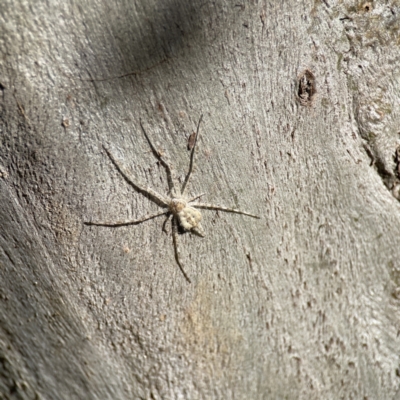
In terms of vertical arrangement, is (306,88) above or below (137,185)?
above

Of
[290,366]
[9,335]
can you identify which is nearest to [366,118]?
[290,366]

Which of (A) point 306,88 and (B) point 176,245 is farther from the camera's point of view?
(A) point 306,88

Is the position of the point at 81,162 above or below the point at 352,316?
above

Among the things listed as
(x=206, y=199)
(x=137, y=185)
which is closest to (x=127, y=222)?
(x=137, y=185)

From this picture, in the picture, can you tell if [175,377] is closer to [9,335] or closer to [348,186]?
[9,335]

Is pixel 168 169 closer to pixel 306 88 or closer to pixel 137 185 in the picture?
pixel 137 185

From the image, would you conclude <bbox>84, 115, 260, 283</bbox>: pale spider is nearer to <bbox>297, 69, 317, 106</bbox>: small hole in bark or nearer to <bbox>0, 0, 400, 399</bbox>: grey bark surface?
<bbox>0, 0, 400, 399</bbox>: grey bark surface
